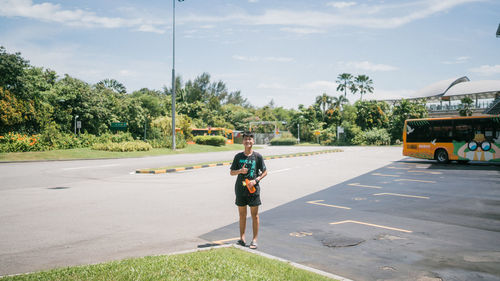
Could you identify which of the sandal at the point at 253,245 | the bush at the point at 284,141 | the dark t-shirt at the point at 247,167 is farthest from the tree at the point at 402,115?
the sandal at the point at 253,245

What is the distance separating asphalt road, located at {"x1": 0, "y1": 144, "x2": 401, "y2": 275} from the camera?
5188 mm

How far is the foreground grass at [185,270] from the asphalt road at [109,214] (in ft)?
2.39

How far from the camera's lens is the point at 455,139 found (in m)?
22.0

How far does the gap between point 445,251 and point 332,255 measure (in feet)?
5.80

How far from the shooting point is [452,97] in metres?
76.3

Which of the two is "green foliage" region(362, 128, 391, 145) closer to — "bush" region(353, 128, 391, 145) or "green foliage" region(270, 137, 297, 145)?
"bush" region(353, 128, 391, 145)

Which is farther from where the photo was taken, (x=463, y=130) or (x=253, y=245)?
(x=463, y=130)

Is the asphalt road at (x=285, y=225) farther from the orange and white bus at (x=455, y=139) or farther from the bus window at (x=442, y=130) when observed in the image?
the bus window at (x=442, y=130)

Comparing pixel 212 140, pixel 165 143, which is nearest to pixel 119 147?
pixel 165 143

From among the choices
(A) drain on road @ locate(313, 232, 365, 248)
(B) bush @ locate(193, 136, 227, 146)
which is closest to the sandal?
(A) drain on road @ locate(313, 232, 365, 248)

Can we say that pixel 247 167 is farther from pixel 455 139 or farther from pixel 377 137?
pixel 377 137

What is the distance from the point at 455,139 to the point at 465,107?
170 ft

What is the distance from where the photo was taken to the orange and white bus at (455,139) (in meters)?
20.7

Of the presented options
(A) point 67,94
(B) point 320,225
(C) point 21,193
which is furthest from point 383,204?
(A) point 67,94
